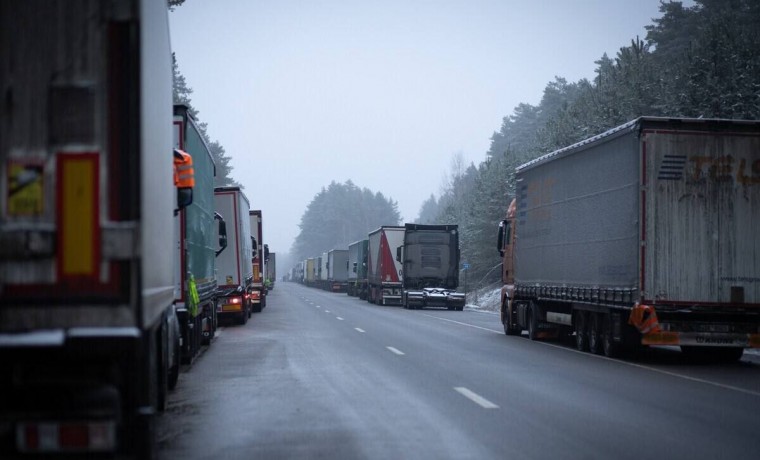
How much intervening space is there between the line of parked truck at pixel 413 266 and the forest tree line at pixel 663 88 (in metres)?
11.5

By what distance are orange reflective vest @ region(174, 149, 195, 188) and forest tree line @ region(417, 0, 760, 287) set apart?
33.7 meters

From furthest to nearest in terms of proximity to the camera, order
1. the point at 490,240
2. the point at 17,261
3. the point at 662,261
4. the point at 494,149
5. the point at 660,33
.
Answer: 1. the point at 494,149
2. the point at 660,33
3. the point at 490,240
4. the point at 662,261
5. the point at 17,261

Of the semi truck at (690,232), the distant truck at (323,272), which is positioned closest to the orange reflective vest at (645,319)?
the semi truck at (690,232)

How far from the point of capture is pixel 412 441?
841 cm

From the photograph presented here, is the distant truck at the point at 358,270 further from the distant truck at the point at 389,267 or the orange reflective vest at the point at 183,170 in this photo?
the orange reflective vest at the point at 183,170

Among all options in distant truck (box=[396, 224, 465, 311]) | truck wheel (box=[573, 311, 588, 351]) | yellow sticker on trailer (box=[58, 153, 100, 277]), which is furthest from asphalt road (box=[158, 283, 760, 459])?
distant truck (box=[396, 224, 465, 311])

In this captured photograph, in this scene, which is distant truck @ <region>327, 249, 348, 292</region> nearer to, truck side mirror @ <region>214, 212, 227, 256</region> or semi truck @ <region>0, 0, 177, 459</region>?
truck side mirror @ <region>214, 212, 227, 256</region>

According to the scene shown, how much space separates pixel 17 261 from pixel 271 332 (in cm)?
1908

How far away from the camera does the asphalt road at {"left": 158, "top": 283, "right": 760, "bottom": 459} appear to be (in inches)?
320

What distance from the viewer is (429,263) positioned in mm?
42031

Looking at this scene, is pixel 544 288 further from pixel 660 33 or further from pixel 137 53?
pixel 660 33

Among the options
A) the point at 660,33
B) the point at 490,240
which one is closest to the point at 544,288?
the point at 490,240

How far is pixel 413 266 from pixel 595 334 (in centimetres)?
2440

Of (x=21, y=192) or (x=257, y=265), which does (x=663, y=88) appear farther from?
(x=21, y=192)
